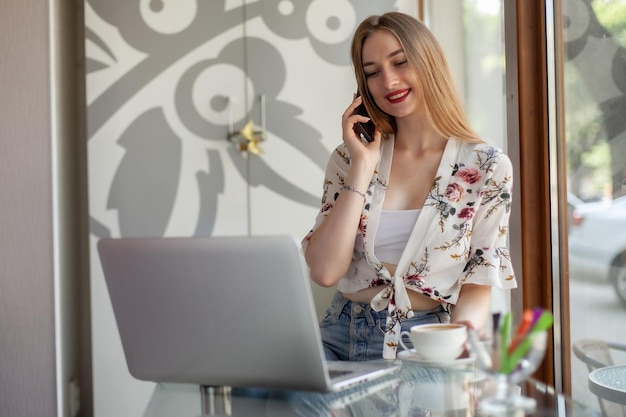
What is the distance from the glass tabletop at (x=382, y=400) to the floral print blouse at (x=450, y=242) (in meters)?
0.36

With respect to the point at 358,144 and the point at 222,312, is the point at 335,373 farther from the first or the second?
the point at 358,144

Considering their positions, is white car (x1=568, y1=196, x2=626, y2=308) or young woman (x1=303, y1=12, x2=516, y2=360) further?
white car (x1=568, y1=196, x2=626, y2=308)

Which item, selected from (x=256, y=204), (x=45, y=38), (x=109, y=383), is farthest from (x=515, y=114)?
(x=109, y=383)

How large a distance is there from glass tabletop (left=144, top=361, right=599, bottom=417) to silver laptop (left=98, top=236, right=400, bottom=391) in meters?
0.04

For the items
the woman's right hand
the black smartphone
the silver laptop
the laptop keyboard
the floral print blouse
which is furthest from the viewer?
the black smartphone

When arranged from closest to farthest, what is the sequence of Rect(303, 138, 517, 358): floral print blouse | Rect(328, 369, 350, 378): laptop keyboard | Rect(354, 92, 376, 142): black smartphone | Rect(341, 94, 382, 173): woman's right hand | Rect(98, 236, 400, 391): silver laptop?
Rect(98, 236, 400, 391): silver laptop → Rect(328, 369, 350, 378): laptop keyboard → Rect(303, 138, 517, 358): floral print blouse → Rect(341, 94, 382, 173): woman's right hand → Rect(354, 92, 376, 142): black smartphone

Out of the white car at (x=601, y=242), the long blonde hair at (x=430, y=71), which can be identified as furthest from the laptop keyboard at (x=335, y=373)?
the white car at (x=601, y=242)

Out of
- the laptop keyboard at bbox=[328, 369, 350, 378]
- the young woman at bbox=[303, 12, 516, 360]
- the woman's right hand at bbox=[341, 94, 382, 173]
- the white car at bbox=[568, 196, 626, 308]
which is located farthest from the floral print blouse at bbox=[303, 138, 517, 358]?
the laptop keyboard at bbox=[328, 369, 350, 378]

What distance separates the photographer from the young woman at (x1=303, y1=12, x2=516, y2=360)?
1.67m

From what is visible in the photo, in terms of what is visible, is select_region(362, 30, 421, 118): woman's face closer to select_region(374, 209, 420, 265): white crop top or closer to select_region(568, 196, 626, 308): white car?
select_region(374, 209, 420, 265): white crop top

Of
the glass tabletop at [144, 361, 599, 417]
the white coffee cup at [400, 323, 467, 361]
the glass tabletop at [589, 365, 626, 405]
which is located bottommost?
the glass tabletop at [589, 365, 626, 405]

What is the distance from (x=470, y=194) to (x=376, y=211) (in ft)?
0.72

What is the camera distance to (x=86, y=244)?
2.92 metres

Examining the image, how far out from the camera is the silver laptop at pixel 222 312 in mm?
1043
